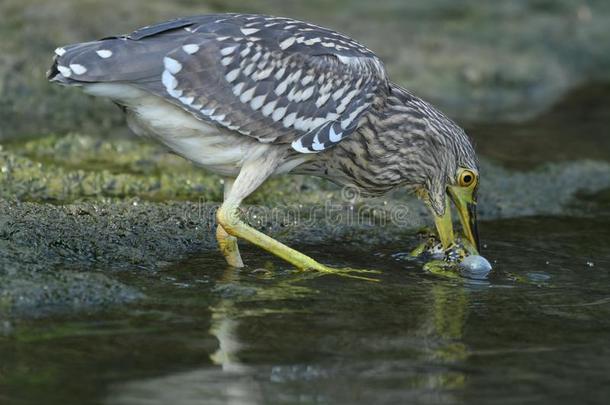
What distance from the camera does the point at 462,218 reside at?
7613mm

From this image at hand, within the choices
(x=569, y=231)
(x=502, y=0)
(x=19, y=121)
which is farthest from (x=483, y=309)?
(x=502, y=0)

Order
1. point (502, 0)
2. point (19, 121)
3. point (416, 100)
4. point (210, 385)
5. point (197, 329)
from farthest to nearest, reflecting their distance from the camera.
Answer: point (502, 0) → point (19, 121) → point (416, 100) → point (197, 329) → point (210, 385)

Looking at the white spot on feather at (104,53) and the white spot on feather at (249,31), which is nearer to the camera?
the white spot on feather at (104,53)

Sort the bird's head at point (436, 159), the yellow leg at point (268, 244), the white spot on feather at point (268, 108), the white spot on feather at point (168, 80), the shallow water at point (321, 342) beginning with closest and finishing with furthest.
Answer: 1. the shallow water at point (321, 342)
2. the white spot on feather at point (168, 80)
3. the yellow leg at point (268, 244)
4. the white spot on feather at point (268, 108)
5. the bird's head at point (436, 159)

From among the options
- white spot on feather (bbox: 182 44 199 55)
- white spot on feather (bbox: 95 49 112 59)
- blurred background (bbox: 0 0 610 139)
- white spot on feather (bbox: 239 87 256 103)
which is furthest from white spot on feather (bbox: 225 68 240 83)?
blurred background (bbox: 0 0 610 139)

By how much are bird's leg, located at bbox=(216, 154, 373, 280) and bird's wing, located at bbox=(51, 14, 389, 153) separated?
0.26m

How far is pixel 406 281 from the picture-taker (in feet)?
22.2

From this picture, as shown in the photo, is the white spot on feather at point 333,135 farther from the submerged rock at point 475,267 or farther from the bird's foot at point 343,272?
the submerged rock at point 475,267

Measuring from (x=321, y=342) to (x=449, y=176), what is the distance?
259 centimetres

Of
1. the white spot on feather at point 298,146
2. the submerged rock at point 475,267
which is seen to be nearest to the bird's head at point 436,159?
the submerged rock at point 475,267

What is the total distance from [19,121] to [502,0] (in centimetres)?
827

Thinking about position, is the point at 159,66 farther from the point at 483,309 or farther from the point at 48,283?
the point at 483,309

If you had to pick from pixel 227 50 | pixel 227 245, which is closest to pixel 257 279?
pixel 227 245

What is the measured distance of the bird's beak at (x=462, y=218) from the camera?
24.7 feet
